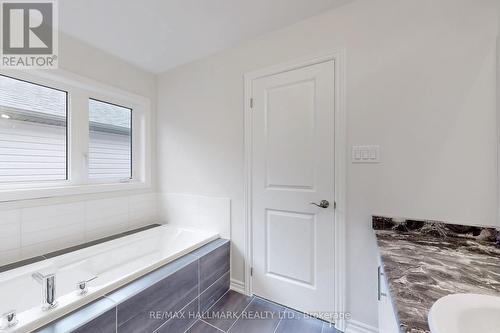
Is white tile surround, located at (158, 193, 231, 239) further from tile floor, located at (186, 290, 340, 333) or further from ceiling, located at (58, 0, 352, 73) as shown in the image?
ceiling, located at (58, 0, 352, 73)

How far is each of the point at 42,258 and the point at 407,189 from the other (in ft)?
8.62

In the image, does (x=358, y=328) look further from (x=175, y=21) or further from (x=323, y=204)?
(x=175, y=21)

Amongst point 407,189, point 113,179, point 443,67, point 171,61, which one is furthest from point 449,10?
point 113,179

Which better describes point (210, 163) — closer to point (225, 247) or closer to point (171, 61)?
point (225, 247)

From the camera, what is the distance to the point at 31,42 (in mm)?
1583

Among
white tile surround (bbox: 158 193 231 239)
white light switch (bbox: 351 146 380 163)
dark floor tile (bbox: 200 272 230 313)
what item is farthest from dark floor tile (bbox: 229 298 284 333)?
white light switch (bbox: 351 146 380 163)

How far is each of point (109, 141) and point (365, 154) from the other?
2.46 metres

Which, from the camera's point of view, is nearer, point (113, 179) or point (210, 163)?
point (210, 163)

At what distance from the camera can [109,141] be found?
2.22 m

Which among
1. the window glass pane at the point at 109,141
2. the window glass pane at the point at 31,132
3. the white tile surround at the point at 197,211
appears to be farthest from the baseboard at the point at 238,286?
the window glass pane at the point at 31,132

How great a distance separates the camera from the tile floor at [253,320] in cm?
149

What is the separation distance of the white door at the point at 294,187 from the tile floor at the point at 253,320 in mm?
79

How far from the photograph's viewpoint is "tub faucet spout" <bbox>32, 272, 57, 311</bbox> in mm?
957

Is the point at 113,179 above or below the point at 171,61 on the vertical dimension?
below
